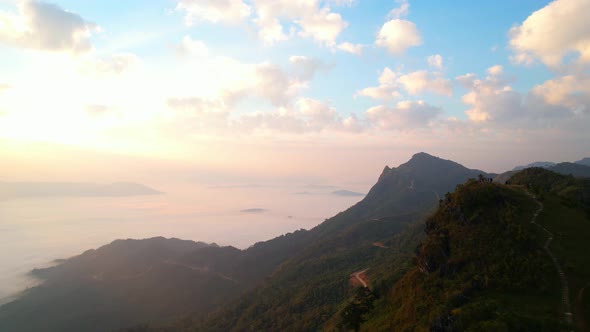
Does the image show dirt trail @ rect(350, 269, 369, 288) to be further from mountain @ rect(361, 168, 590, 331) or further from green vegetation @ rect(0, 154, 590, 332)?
mountain @ rect(361, 168, 590, 331)

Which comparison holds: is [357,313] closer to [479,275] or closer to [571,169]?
[479,275]

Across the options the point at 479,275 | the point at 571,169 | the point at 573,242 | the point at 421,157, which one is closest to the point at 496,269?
the point at 479,275

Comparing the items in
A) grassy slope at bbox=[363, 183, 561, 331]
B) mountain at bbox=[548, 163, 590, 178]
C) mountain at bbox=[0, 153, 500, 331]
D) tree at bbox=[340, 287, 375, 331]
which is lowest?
mountain at bbox=[0, 153, 500, 331]

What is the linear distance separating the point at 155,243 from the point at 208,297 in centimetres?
5171

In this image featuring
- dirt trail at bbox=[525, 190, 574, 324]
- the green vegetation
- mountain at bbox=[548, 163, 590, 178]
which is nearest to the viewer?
dirt trail at bbox=[525, 190, 574, 324]

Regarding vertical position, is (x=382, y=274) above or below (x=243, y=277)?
above

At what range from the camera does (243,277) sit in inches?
4355

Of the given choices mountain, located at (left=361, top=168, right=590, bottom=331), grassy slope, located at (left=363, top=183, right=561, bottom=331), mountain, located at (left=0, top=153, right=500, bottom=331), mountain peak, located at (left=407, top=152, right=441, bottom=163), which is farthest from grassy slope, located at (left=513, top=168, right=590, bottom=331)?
mountain peak, located at (left=407, top=152, right=441, bottom=163)

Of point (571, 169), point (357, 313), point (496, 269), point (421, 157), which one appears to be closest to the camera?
point (496, 269)

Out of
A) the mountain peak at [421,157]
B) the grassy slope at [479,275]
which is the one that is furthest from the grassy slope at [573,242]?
the mountain peak at [421,157]

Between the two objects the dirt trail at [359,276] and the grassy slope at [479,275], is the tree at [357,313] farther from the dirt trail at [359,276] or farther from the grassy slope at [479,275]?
the dirt trail at [359,276]

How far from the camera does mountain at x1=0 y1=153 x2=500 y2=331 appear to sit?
62844 mm

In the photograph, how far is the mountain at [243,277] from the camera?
6284 centimetres

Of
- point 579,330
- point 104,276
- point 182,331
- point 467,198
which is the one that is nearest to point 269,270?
point 182,331
